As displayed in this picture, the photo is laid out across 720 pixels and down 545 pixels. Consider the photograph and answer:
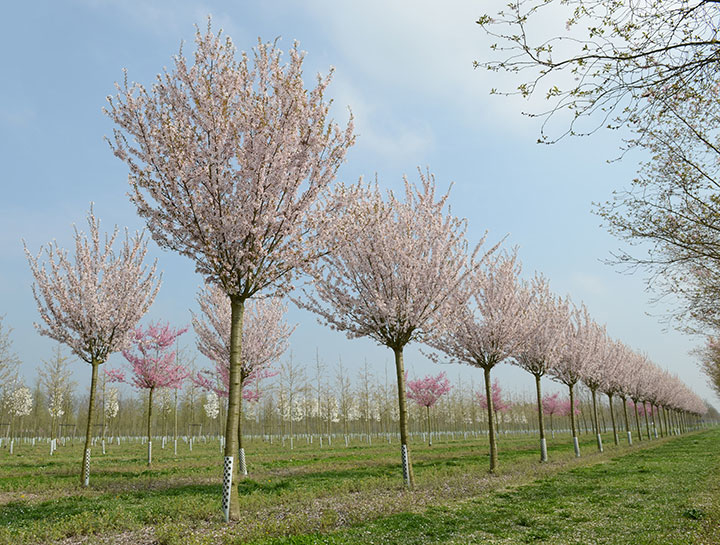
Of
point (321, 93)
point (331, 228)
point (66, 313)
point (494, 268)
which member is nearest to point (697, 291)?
point (494, 268)

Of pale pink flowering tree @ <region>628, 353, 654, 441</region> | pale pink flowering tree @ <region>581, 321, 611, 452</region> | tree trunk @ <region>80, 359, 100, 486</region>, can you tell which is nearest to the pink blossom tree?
tree trunk @ <region>80, 359, 100, 486</region>

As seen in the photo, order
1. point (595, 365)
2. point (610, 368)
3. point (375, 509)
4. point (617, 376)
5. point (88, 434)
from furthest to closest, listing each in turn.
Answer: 1. point (617, 376)
2. point (610, 368)
3. point (595, 365)
4. point (88, 434)
5. point (375, 509)

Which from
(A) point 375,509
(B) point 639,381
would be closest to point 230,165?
(A) point 375,509

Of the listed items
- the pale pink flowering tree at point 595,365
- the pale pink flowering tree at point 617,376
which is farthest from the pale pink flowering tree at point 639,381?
the pale pink flowering tree at point 595,365

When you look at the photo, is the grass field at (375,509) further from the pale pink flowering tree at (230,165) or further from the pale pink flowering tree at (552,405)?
the pale pink flowering tree at (552,405)

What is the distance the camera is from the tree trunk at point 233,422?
8896 mm

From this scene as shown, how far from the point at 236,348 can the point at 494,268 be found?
45.8ft

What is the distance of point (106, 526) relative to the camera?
8578mm

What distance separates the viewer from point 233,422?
9.31 meters

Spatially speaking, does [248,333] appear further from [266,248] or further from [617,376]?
[617,376]

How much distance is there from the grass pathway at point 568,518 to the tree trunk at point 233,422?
2.23 m

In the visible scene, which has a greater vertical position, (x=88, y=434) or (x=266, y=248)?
(x=266, y=248)

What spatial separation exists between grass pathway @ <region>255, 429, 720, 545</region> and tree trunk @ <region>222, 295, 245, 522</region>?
2.23m

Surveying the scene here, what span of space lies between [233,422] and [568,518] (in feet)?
24.4
